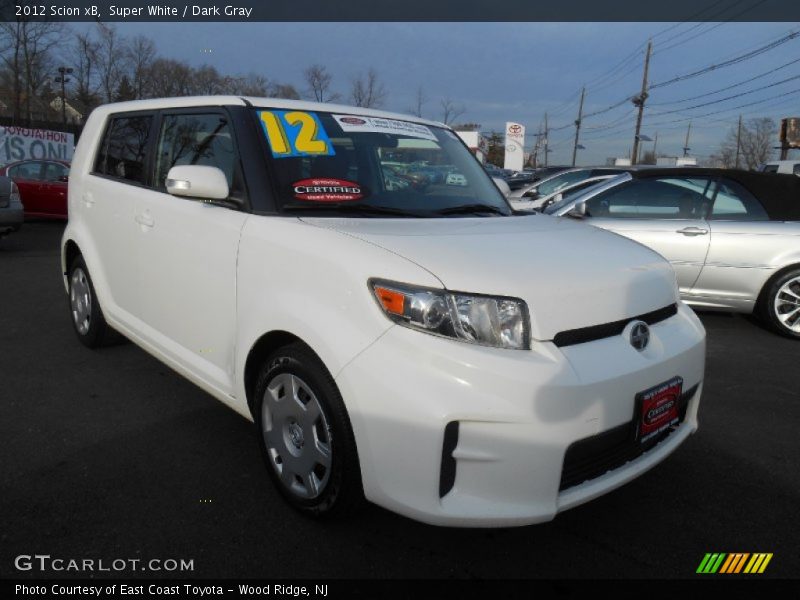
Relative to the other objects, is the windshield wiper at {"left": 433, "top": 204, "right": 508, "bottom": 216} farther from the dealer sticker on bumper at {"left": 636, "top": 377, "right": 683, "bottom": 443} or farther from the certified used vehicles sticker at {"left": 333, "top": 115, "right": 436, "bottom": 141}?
the dealer sticker on bumper at {"left": 636, "top": 377, "right": 683, "bottom": 443}

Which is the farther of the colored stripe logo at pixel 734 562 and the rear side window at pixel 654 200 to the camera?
the rear side window at pixel 654 200

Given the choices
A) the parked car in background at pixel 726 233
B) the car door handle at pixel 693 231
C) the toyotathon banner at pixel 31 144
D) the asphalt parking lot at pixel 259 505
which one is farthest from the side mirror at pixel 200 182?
the toyotathon banner at pixel 31 144

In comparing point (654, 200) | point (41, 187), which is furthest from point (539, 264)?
point (41, 187)

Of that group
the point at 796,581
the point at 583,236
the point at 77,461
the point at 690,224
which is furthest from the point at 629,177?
the point at 77,461

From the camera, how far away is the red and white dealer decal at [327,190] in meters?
2.69

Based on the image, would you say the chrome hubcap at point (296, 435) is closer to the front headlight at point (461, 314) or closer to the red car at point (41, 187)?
the front headlight at point (461, 314)

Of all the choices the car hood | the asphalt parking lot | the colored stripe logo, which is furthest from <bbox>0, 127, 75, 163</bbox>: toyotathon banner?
the colored stripe logo

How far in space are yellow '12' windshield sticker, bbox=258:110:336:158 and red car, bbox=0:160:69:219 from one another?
10.9 m

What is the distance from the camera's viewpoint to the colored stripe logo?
88.7 inches

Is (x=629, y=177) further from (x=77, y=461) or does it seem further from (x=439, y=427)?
(x=77, y=461)

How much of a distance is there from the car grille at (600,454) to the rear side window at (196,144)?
192 centimetres

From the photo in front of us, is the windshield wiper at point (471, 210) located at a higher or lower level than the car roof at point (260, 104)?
lower

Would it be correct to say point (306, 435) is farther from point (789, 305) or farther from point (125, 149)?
point (789, 305)

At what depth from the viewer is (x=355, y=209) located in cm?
274
